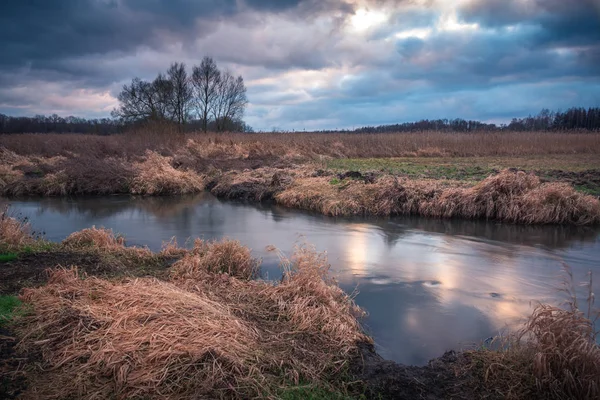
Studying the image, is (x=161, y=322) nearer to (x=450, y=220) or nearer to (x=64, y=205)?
(x=450, y=220)

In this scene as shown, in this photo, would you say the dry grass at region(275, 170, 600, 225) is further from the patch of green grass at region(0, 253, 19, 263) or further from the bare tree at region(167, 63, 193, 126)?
the bare tree at region(167, 63, 193, 126)

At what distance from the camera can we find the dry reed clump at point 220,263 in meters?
6.92

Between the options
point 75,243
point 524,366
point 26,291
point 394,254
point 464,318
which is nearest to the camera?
point 524,366

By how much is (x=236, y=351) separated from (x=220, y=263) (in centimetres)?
322

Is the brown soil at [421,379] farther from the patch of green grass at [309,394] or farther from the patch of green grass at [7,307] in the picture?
the patch of green grass at [7,307]

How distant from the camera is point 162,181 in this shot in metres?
19.2

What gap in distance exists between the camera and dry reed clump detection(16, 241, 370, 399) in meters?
3.73

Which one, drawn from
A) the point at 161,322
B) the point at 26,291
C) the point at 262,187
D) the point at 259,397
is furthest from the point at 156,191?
the point at 259,397

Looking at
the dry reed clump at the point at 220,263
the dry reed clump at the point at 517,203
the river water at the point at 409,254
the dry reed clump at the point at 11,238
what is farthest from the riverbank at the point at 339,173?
the dry reed clump at the point at 11,238

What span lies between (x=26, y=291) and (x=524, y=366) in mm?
5646

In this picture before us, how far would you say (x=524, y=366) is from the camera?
422cm

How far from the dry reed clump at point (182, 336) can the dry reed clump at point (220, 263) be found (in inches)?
31.3

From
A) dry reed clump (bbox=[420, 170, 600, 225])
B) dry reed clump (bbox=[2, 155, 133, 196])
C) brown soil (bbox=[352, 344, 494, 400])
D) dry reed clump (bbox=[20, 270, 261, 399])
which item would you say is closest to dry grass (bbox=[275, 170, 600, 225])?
dry reed clump (bbox=[420, 170, 600, 225])

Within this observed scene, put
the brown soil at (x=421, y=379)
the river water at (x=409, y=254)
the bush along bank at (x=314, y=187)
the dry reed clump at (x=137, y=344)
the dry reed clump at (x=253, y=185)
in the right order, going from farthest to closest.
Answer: the dry reed clump at (x=253, y=185)
the bush along bank at (x=314, y=187)
the river water at (x=409, y=254)
the brown soil at (x=421, y=379)
the dry reed clump at (x=137, y=344)
